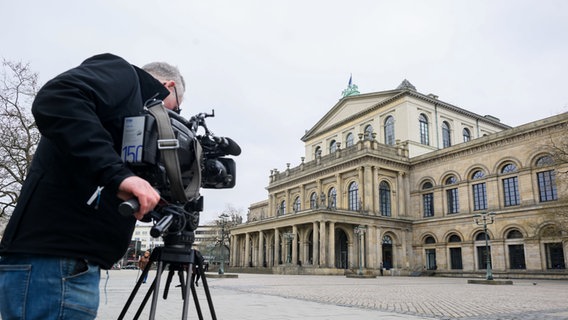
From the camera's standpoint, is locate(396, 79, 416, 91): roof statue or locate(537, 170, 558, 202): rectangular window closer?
locate(537, 170, 558, 202): rectangular window

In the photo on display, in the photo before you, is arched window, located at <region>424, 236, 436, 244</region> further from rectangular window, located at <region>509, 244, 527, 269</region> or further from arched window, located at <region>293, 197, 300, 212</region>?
arched window, located at <region>293, 197, 300, 212</region>

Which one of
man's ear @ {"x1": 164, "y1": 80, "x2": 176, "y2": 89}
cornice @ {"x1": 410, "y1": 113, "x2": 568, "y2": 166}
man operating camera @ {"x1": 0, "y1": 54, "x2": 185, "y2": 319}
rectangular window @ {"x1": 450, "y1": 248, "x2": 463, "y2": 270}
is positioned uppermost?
cornice @ {"x1": 410, "y1": 113, "x2": 568, "y2": 166}

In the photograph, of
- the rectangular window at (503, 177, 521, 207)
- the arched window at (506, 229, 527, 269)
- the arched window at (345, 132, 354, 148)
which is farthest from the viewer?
the arched window at (345, 132, 354, 148)

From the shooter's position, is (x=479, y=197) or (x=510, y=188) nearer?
(x=510, y=188)

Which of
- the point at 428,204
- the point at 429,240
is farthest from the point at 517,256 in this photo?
the point at 428,204

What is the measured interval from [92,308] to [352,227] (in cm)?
4256

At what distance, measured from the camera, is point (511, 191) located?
37.3m

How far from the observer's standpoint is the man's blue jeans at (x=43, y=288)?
192 cm

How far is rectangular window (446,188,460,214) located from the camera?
138 feet

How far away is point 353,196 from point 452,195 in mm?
10180

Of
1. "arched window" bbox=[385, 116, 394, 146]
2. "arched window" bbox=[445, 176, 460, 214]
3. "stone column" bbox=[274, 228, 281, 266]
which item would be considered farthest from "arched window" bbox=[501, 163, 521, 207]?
"stone column" bbox=[274, 228, 281, 266]

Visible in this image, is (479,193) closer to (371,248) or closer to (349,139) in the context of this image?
(371,248)

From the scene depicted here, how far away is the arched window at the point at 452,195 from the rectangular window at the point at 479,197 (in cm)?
192

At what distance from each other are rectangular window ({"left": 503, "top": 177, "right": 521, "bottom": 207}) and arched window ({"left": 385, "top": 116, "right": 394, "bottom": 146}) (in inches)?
569
